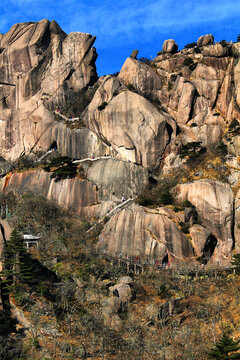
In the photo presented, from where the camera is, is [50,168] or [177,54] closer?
[50,168]

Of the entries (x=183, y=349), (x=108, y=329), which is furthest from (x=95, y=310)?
(x=183, y=349)

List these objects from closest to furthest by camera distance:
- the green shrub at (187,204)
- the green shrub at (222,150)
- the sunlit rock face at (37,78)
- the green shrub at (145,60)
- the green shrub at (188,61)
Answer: the green shrub at (187,204)
the green shrub at (222,150)
the green shrub at (188,61)
the sunlit rock face at (37,78)
the green shrub at (145,60)

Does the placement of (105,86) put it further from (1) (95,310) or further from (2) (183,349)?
(2) (183,349)

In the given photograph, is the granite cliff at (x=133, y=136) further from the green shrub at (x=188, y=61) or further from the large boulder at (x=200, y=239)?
the large boulder at (x=200, y=239)

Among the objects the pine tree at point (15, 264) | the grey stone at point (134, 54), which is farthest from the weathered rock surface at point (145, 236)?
the grey stone at point (134, 54)

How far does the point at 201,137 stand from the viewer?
294 ft

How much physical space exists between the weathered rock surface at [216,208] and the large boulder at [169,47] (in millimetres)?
45365

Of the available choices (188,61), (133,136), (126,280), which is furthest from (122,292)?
(188,61)

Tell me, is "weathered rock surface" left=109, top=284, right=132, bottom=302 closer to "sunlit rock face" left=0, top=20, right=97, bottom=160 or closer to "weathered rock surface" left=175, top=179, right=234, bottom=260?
"weathered rock surface" left=175, top=179, right=234, bottom=260

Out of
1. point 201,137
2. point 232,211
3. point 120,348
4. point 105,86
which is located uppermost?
point 105,86

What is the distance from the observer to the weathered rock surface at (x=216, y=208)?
71062mm

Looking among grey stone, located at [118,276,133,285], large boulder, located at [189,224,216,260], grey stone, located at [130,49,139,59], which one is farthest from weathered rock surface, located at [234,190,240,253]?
grey stone, located at [130,49,139,59]

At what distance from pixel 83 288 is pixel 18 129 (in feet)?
185

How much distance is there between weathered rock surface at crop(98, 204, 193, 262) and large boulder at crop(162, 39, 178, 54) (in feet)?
169
